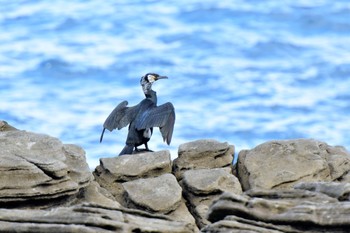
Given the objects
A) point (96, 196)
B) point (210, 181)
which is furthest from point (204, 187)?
point (96, 196)

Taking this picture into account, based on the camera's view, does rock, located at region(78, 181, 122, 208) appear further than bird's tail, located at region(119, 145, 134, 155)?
No

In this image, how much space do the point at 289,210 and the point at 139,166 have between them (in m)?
3.40

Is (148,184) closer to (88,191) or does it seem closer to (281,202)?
(88,191)

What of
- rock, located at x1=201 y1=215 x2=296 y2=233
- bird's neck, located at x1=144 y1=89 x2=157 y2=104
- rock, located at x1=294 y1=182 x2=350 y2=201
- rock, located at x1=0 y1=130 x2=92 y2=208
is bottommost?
bird's neck, located at x1=144 y1=89 x2=157 y2=104

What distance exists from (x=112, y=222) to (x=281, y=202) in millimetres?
1185

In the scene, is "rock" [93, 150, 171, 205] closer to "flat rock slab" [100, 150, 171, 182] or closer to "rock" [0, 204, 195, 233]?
"flat rock slab" [100, 150, 171, 182]

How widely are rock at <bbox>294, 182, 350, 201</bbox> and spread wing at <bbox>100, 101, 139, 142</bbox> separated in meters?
5.47

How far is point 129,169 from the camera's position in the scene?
1312 cm

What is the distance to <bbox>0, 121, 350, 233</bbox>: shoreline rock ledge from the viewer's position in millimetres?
10016

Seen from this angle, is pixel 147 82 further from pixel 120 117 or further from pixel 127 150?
pixel 127 150

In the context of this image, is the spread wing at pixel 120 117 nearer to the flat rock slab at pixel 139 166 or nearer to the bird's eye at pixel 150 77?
the bird's eye at pixel 150 77

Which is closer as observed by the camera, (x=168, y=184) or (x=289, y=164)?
(x=168, y=184)

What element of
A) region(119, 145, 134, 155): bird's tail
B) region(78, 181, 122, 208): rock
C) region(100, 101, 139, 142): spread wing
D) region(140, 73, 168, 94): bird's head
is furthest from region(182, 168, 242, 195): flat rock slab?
region(140, 73, 168, 94): bird's head

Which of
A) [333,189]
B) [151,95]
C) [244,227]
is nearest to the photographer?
[244,227]
